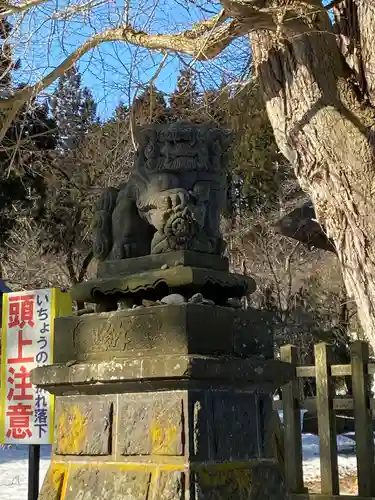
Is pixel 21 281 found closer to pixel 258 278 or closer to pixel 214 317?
pixel 258 278

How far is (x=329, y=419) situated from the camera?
22.1 ft

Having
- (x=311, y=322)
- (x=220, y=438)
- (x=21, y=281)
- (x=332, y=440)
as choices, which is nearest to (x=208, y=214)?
(x=220, y=438)

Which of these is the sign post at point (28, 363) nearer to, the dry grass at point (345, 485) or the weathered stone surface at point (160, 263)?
the weathered stone surface at point (160, 263)

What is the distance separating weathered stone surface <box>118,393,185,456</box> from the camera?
8.51 ft

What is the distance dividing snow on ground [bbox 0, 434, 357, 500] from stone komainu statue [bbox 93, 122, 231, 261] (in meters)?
5.36

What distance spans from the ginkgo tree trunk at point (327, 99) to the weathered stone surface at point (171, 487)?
2997 mm

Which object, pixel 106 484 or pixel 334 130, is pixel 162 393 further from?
pixel 334 130

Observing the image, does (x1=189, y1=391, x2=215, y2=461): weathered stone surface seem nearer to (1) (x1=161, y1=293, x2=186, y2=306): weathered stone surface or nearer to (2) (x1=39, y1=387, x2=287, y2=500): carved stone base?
(2) (x1=39, y1=387, x2=287, y2=500): carved stone base

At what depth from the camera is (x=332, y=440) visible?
6672 mm

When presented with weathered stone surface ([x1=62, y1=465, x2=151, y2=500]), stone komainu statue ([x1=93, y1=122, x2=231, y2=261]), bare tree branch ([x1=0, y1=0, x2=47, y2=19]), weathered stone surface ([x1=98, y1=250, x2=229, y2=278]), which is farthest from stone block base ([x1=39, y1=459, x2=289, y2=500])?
bare tree branch ([x1=0, y1=0, x2=47, y2=19])

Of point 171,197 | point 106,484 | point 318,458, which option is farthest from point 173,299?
point 318,458

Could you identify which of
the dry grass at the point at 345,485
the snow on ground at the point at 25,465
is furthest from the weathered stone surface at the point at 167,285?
the dry grass at the point at 345,485

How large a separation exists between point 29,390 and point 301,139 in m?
3.03

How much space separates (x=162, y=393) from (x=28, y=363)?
2.90 m
